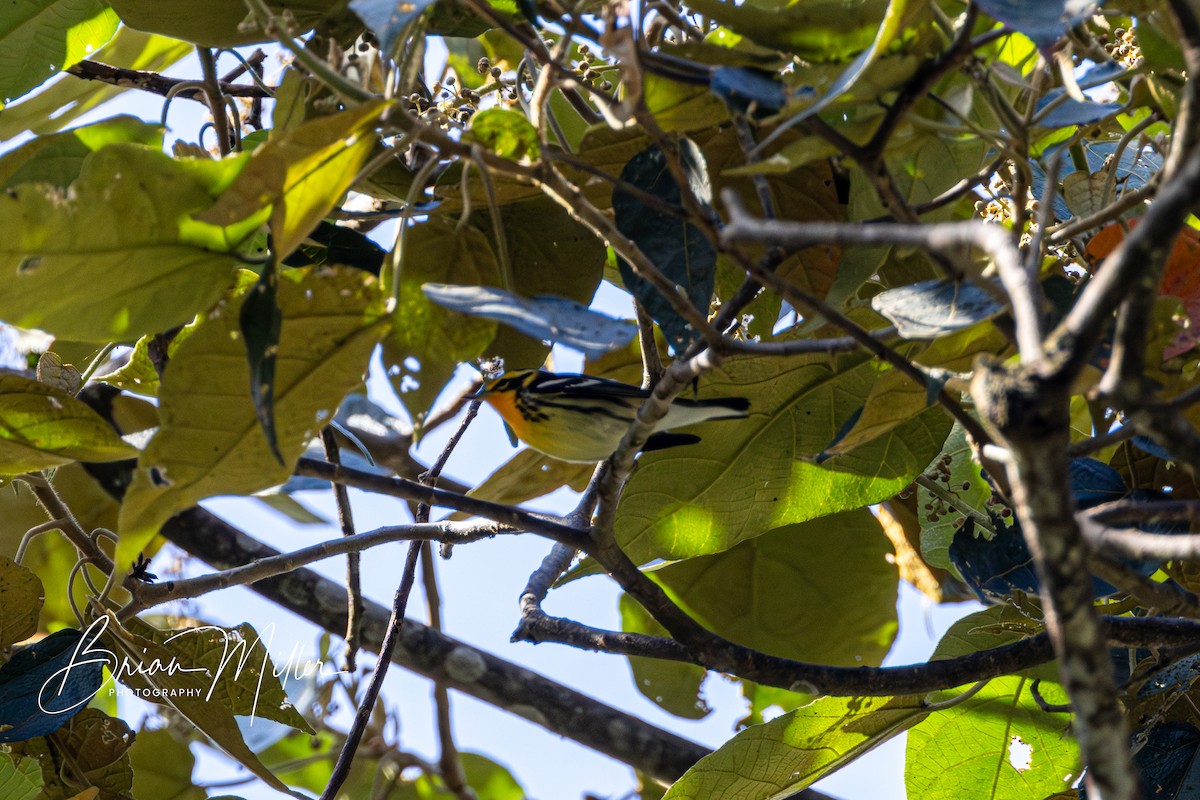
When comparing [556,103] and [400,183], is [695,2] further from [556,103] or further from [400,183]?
[556,103]

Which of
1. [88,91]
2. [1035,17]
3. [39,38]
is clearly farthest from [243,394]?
[88,91]

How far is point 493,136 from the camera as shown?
2.57 feet

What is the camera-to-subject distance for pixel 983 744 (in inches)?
49.1

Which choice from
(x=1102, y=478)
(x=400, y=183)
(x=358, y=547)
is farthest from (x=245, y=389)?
(x=1102, y=478)

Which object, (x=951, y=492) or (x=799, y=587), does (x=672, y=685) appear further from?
(x=951, y=492)

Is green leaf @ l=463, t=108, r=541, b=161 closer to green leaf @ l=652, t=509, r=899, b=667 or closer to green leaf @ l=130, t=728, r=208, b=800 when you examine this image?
green leaf @ l=652, t=509, r=899, b=667

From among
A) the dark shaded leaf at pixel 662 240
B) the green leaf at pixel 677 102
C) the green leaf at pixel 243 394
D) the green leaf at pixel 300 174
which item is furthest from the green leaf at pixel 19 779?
the green leaf at pixel 677 102

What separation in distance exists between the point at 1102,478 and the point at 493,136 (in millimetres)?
695

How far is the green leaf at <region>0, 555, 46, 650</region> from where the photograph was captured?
1205 mm

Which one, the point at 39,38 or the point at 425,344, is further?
the point at 39,38

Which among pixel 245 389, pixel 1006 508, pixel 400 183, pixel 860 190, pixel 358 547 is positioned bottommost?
pixel 358 547

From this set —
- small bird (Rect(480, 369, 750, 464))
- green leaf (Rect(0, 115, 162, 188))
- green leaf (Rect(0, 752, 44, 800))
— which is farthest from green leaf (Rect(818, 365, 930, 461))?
green leaf (Rect(0, 752, 44, 800))

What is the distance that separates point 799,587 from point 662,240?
31.1 inches

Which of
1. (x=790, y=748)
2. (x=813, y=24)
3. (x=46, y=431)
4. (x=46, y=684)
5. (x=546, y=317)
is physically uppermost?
(x=813, y=24)
